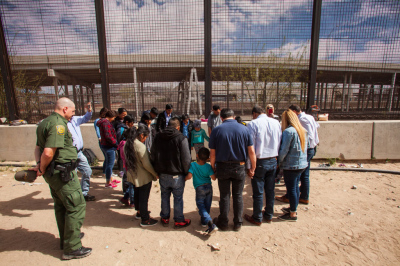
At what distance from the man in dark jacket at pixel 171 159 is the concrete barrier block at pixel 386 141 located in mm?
6015

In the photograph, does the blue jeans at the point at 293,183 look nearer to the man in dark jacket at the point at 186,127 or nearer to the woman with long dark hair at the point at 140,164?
the woman with long dark hair at the point at 140,164

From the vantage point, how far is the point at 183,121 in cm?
555

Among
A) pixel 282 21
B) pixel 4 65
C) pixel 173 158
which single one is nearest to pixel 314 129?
pixel 173 158

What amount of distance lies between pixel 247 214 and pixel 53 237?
9.88 feet

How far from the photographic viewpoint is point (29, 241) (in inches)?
117

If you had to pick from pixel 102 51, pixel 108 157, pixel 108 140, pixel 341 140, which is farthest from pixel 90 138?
pixel 341 140

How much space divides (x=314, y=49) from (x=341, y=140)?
278cm

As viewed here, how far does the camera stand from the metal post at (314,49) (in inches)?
238

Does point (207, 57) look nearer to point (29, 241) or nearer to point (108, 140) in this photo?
point (108, 140)

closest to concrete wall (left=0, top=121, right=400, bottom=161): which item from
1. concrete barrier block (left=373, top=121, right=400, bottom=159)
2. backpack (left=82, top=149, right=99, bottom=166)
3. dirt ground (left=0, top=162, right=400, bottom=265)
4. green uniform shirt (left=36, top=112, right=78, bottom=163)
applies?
concrete barrier block (left=373, top=121, right=400, bottom=159)

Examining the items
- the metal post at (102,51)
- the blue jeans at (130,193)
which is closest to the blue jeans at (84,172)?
the blue jeans at (130,193)

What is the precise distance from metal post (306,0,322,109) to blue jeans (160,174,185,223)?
519 centimetres

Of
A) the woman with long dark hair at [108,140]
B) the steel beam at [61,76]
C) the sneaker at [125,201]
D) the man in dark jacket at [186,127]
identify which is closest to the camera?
the sneaker at [125,201]

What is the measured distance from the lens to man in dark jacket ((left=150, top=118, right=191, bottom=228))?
3008mm
